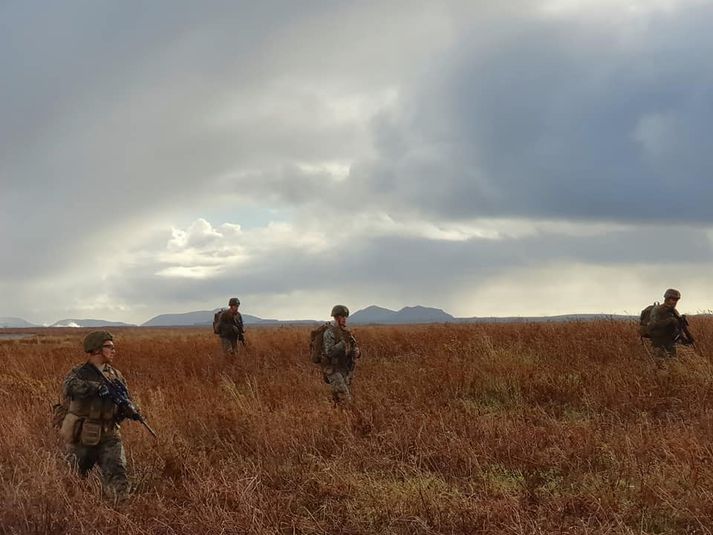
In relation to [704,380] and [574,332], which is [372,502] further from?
[574,332]

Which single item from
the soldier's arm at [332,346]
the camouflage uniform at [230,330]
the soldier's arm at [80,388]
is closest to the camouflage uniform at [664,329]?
the soldier's arm at [332,346]

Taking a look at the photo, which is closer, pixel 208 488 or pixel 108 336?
pixel 208 488

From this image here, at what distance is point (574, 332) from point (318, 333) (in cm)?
684

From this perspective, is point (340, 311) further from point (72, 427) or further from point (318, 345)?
point (72, 427)

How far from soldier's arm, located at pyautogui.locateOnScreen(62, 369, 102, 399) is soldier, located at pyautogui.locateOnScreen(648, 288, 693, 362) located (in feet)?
26.8

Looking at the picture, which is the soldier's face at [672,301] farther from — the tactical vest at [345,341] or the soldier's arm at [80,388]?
the soldier's arm at [80,388]

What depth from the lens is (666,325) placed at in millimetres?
9156

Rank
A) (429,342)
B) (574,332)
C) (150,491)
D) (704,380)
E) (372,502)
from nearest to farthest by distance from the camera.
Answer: (372,502) < (150,491) < (704,380) < (574,332) < (429,342)

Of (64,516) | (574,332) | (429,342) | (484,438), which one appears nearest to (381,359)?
(429,342)

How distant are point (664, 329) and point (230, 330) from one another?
9032 mm

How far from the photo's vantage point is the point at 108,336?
5031 millimetres

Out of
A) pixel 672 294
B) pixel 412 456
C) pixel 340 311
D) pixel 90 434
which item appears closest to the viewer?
pixel 90 434

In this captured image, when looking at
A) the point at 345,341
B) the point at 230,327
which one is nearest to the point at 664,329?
the point at 345,341

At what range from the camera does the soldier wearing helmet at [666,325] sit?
Answer: 9062 mm
